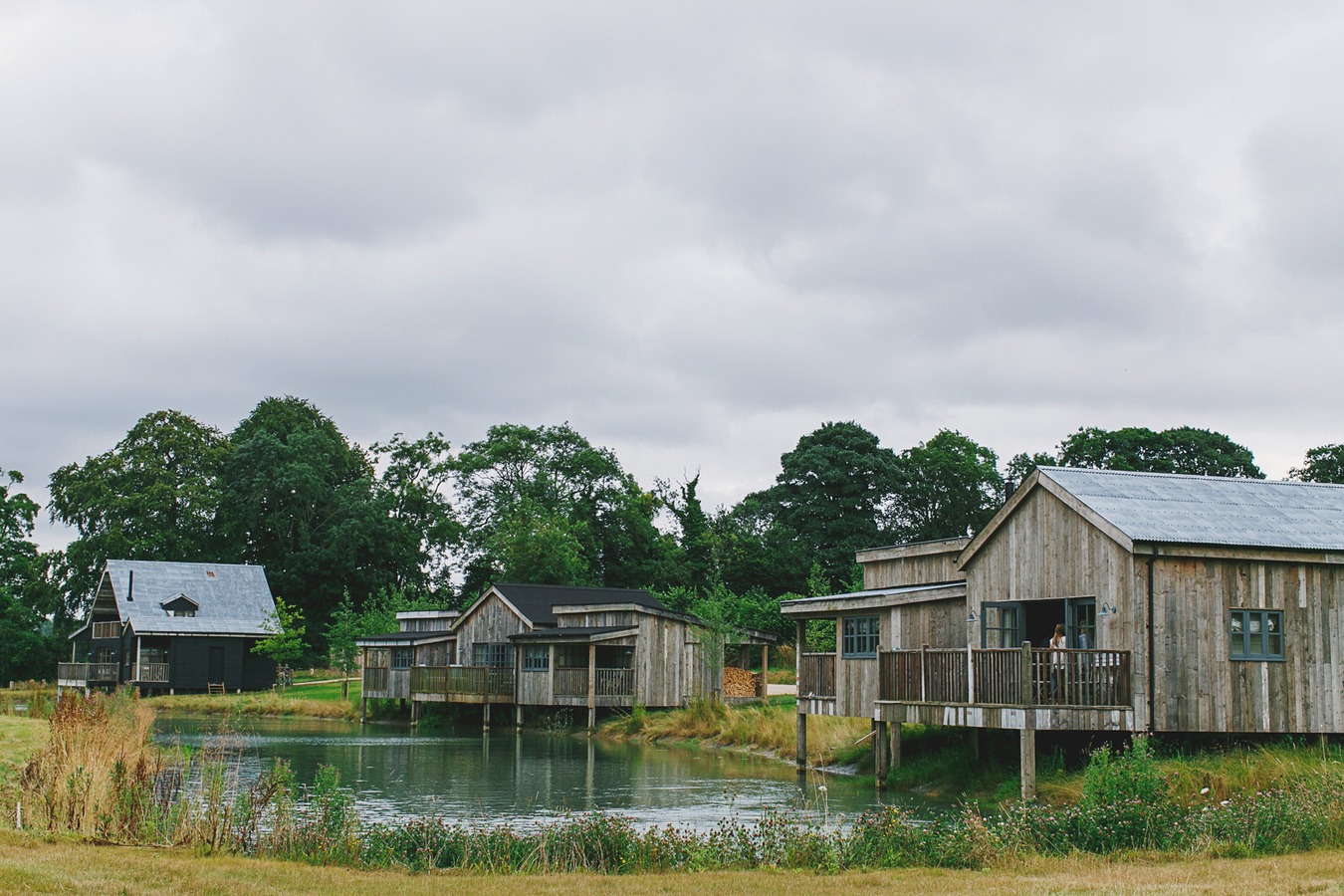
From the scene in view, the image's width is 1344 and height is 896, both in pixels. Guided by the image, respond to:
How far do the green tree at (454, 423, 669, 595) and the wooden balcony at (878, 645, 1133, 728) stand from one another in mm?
51610

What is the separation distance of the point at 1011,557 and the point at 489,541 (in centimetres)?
5233

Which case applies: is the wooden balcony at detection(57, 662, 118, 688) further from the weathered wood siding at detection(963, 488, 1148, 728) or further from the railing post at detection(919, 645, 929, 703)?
the railing post at detection(919, 645, 929, 703)

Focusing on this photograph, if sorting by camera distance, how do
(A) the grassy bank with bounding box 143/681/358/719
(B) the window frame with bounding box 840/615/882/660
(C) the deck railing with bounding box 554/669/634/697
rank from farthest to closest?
(A) the grassy bank with bounding box 143/681/358/719 < (C) the deck railing with bounding box 554/669/634/697 < (B) the window frame with bounding box 840/615/882/660

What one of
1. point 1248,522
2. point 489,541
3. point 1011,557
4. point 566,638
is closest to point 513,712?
point 566,638

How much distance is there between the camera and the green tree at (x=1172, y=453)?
71.1m

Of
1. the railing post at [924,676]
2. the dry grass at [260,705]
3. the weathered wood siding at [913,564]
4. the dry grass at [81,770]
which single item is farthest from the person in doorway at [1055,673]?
the dry grass at [260,705]

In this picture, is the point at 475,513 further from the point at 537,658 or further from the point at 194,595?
the point at 537,658

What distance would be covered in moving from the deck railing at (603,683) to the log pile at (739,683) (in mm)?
3703

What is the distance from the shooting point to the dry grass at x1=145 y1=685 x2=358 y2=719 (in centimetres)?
5678

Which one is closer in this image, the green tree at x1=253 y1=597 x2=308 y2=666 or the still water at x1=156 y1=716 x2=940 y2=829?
the still water at x1=156 y1=716 x2=940 y2=829

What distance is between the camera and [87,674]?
67.8m

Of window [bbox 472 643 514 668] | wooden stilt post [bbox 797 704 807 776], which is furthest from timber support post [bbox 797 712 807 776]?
window [bbox 472 643 514 668]

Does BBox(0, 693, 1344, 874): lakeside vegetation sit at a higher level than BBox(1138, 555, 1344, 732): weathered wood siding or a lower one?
lower

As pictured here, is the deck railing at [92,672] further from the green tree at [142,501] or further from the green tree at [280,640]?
the green tree at [142,501]
